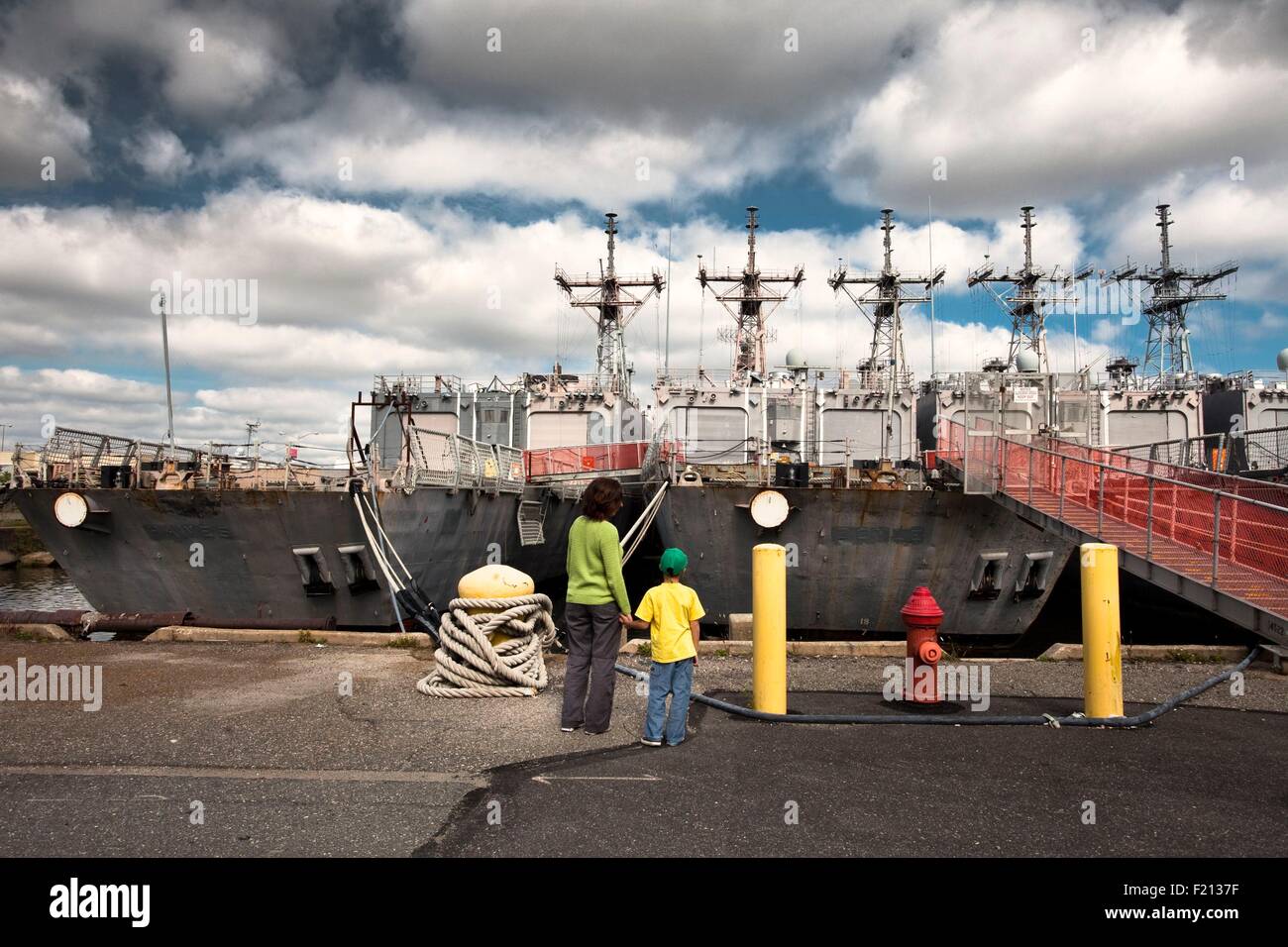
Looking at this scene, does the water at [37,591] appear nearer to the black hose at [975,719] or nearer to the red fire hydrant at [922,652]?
the black hose at [975,719]

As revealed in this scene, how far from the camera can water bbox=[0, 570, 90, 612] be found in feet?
89.6

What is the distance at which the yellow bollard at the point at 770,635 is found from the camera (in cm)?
610

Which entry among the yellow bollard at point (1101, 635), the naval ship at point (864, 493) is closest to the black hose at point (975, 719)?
the yellow bollard at point (1101, 635)

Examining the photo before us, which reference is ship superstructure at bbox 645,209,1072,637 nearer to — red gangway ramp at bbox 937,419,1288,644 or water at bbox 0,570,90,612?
red gangway ramp at bbox 937,419,1288,644

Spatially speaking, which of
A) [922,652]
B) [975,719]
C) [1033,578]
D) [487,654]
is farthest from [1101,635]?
[1033,578]

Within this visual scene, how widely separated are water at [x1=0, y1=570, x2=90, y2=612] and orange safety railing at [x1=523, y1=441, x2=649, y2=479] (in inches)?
589

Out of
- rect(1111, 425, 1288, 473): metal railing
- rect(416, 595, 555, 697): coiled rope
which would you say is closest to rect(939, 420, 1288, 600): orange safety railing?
rect(1111, 425, 1288, 473): metal railing

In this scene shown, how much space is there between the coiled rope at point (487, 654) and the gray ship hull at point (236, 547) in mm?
5631

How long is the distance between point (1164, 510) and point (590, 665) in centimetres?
869

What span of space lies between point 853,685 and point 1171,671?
3401mm

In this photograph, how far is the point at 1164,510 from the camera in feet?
35.2

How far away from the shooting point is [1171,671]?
8047mm

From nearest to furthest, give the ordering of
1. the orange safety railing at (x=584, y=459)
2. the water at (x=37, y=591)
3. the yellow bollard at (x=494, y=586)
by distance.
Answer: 1. the yellow bollard at (x=494, y=586)
2. the orange safety railing at (x=584, y=459)
3. the water at (x=37, y=591)
